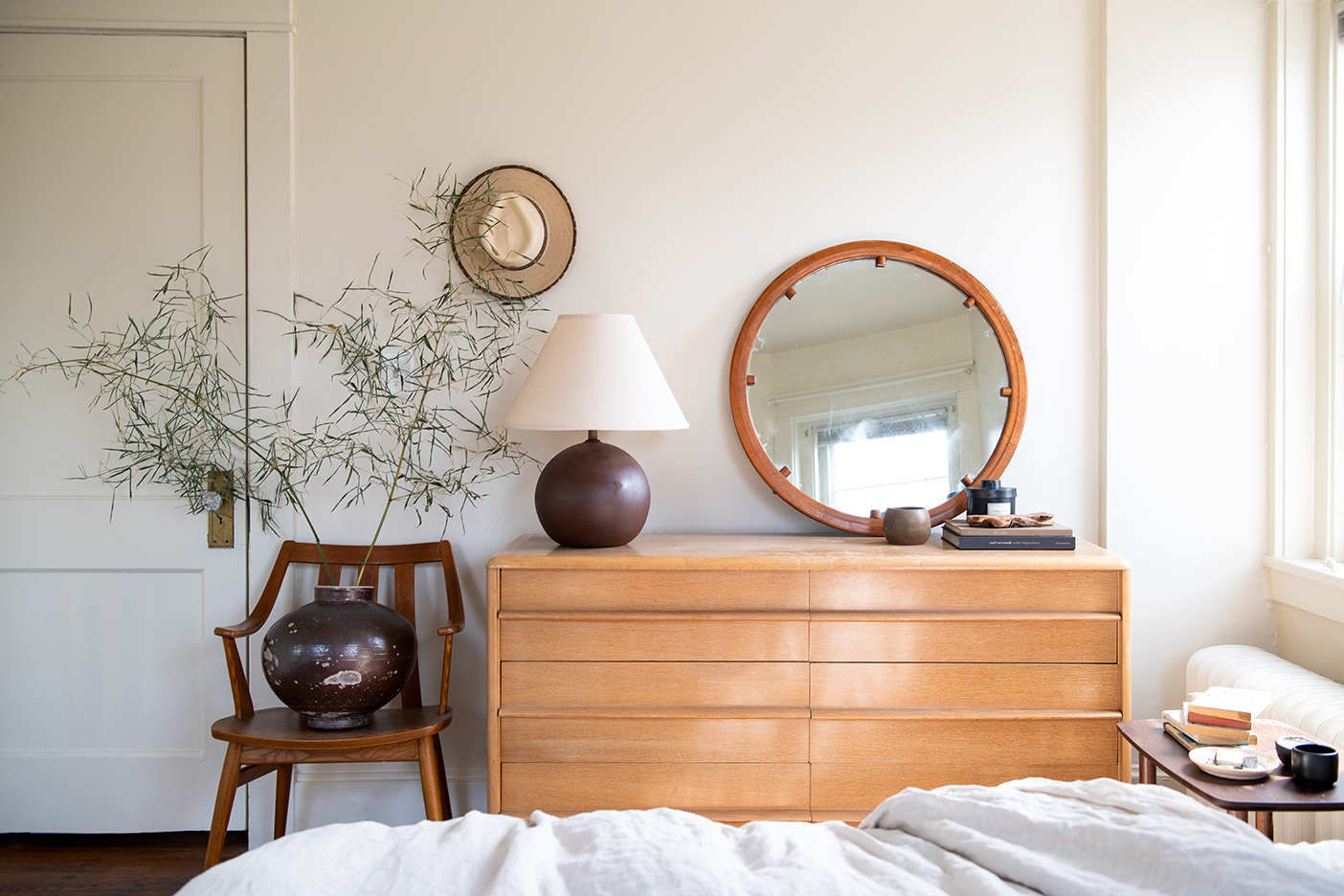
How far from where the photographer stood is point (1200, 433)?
2484mm

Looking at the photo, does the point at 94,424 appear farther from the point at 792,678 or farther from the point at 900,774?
the point at 900,774

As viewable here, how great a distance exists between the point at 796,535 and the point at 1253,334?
1.48 meters

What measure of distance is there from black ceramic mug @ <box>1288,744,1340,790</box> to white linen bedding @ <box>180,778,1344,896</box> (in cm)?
47

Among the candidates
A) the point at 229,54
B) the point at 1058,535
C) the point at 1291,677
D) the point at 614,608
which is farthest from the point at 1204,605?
the point at 229,54

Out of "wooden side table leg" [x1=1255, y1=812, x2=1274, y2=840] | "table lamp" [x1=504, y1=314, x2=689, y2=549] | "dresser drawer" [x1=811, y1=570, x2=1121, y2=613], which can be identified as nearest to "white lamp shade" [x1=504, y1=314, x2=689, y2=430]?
"table lamp" [x1=504, y1=314, x2=689, y2=549]

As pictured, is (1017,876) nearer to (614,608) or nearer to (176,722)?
(614,608)

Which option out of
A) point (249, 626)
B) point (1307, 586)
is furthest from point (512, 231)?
point (1307, 586)

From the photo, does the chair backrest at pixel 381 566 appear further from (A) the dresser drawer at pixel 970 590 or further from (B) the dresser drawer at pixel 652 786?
(A) the dresser drawer at pixel 970 590

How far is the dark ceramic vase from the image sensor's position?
2.06 meters

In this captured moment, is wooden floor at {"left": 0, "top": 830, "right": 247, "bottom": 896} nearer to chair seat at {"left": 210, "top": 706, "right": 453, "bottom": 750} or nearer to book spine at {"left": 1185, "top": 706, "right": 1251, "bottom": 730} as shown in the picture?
chair seat at {"left": 210, "top": 706, "right": 453, "bottom": 750}

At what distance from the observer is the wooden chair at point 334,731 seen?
2064 mm

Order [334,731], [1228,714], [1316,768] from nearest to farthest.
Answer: [1316,768] < [1228,714] < [334,731]

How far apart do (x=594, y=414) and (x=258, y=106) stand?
1443mm

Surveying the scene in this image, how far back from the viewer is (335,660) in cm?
206
